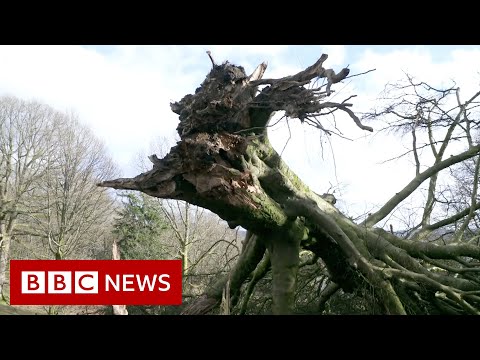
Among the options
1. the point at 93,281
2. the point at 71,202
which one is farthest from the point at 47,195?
the point at 93,281

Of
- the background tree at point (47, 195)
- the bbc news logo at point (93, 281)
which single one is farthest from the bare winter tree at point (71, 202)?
the bbc news logo at point (93, 281)

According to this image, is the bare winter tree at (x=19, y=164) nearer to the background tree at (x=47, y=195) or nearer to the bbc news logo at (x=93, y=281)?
the background tree at (x=47, y=195)

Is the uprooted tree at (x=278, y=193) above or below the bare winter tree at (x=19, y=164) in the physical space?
below

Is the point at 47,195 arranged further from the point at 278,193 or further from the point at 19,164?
the point at 278,193

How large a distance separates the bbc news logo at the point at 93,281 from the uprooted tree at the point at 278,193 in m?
1.49

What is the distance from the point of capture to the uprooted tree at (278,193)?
468 centimetres

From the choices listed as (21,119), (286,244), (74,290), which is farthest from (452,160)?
(21,119)

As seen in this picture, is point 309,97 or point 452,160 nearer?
point 309,97

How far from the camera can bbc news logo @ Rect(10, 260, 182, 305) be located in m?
5.95

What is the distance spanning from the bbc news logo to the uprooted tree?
4.88 feet

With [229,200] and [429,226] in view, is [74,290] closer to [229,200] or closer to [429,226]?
[229,200]

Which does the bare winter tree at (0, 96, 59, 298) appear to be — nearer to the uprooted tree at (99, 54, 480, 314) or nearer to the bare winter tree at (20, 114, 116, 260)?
the bare winter tree at (20, 114, 116, 260)

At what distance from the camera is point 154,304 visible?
7.19 metres
